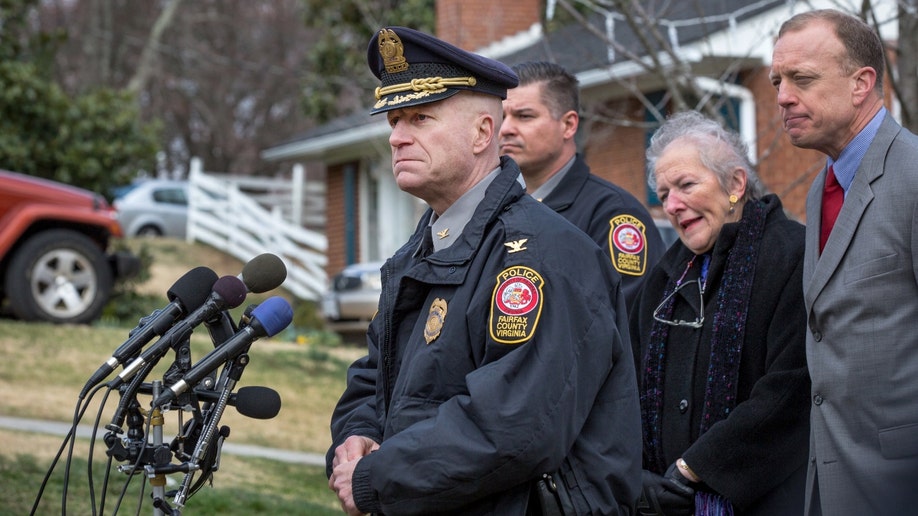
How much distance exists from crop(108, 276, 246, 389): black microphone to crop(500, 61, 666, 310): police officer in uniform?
1.83 m

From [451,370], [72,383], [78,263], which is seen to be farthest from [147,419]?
[78,263]

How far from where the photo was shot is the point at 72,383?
36.1 feet

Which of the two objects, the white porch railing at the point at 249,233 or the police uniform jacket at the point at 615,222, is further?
the white porch railing at the point at 249,233

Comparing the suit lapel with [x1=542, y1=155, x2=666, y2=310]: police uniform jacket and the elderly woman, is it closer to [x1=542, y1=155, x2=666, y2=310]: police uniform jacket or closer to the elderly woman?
the elderly woman

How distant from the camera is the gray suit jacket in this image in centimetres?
349

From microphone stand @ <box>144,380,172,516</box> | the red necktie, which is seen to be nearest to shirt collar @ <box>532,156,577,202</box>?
the red necktie

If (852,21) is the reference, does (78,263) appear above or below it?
below

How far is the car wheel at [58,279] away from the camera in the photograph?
41.5 feet

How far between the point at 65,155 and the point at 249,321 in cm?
1483

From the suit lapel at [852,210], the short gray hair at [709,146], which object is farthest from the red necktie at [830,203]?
the short gray hair at [709,146]

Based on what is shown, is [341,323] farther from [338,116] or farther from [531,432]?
[531,432]

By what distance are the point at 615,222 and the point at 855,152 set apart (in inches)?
48.0

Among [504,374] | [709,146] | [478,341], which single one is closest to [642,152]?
[709,146]

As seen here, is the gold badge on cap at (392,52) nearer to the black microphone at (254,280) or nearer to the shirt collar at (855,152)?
the black microphone at (254,280)
